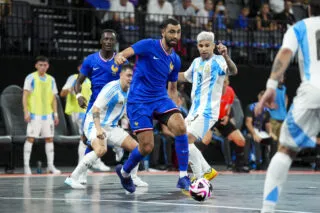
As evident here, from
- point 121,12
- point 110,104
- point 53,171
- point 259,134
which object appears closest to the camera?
point 110,104

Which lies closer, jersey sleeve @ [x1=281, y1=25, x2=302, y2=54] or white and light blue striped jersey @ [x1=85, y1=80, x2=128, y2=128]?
jersey sleeve @ [x1=281, y1=25, x2=302, y2=54]

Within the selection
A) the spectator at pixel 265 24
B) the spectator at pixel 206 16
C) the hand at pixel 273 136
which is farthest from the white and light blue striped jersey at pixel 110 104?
the spectator at pixel 265 24

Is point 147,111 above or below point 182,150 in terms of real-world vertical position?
above

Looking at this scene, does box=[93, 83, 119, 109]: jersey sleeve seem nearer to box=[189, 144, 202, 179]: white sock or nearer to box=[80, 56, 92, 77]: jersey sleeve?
box=[80, 56, 92, 77]: jersey sleeve

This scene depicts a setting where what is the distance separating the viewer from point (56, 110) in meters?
16.1

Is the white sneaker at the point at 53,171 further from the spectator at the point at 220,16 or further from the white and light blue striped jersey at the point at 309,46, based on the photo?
the white and light blue striped jersey at the point at 309,46

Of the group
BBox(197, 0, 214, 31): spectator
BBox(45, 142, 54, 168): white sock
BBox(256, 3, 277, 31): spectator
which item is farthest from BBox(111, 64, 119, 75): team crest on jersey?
BBox(256, 3, 277, 31): spectator

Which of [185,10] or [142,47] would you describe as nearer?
[142,47]

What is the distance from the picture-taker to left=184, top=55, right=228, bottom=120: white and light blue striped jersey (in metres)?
11.1

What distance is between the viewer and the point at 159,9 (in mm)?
18609

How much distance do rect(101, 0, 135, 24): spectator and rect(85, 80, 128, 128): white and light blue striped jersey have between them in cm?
675

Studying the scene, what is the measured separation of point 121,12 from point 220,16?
2.77 metres

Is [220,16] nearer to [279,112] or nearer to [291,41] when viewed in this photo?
[279,112]

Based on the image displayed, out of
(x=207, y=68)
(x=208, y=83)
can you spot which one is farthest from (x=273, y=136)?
(x=207, y=68)
